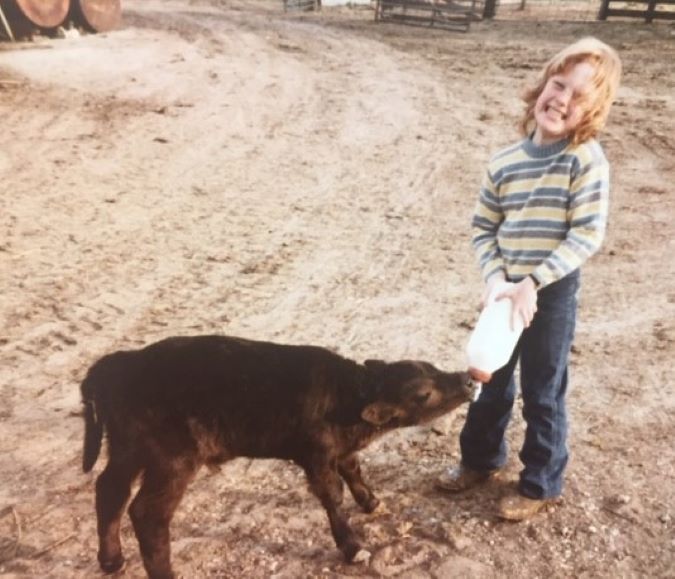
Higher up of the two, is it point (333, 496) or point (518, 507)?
point (333, 496)

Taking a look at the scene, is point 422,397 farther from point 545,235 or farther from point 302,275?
point 302,275

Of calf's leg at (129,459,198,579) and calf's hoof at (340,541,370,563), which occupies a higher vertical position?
calf's leg at (129,459,198,579)

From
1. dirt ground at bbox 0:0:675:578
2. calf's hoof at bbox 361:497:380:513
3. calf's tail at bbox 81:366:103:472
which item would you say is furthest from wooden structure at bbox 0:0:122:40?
calf's hoof at bbox 361:497:380:513

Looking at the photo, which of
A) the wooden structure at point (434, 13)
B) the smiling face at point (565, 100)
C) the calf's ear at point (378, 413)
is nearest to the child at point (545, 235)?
the smiling face at point (565, 100)

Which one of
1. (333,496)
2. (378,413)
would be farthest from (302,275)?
(333,496)

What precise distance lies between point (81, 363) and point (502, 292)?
11.0ft

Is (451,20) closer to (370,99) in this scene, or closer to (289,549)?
(370,99)

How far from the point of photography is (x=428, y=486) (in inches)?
Result: 149

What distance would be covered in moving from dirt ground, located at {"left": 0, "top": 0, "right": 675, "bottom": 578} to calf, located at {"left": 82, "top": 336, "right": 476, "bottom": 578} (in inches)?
15.9

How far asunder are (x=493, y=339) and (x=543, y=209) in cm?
62

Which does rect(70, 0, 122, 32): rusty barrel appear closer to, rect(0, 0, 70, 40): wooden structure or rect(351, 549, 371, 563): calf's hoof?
rect(0, 0, 70, 40): wooden structure

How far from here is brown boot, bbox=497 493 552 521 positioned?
11.2ft

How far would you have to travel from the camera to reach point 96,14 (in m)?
17.0

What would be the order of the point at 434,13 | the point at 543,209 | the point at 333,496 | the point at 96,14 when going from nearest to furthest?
the point at 543,209
the point at 333,496
the point at 96,14
the point at 434,13
